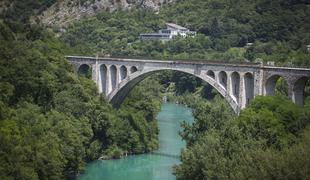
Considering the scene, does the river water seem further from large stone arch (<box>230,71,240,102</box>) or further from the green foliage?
large stone arch (<box>230,71,240,102</box>)

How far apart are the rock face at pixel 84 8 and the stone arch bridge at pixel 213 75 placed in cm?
6274

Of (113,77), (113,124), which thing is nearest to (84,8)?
(113,77)

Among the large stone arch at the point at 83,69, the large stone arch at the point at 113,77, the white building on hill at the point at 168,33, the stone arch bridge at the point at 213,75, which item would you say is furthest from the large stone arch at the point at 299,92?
the white building on hill at the point at 168,33

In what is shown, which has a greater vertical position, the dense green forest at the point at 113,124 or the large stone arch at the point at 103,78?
the large stone arch at the point at 103,78

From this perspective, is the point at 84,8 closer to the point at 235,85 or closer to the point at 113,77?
the point at 113,77

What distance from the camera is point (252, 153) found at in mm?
25672

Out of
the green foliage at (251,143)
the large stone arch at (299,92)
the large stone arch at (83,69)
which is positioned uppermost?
the large stone arch at (83,69)

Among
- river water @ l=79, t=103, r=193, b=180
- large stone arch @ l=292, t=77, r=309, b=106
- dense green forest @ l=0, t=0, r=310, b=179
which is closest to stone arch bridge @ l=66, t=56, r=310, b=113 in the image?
large stone arch @ l=292, t=77, r=309, b=106

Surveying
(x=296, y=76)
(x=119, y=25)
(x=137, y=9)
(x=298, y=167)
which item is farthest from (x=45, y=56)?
(x=137, y=9)

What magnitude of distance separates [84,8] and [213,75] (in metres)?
76.8

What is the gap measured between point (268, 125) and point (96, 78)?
20.8m

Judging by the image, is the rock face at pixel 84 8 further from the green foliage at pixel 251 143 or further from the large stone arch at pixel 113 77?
the green foliage at pixel 251 143

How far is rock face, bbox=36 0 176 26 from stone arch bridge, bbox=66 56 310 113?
206 feet

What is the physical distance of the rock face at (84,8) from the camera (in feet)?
377
